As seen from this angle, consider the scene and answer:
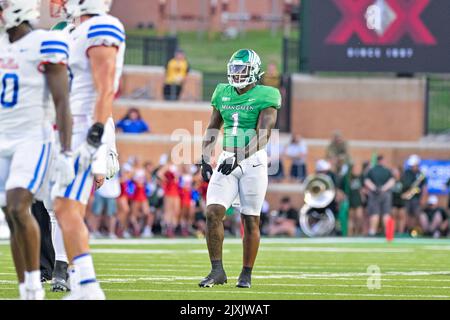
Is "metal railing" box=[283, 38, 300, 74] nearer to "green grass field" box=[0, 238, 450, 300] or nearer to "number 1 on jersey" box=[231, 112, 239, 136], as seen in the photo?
"green grass field" box=[0, 238, 450, 300]

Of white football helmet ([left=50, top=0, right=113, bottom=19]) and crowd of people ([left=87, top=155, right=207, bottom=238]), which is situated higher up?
white football helmet ([left=50, top=0, right=113, bottom=19])

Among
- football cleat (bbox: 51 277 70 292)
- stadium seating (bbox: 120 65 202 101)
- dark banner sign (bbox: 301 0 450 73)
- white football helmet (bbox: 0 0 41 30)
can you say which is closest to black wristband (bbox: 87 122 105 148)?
white football helmet (bbox: 0 0 41 30)

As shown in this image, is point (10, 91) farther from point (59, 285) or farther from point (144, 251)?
point (144, 251)

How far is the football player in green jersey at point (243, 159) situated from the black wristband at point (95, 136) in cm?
263

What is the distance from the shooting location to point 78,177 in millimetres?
8430

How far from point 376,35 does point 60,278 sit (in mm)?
16706

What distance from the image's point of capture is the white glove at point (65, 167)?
26.6 feet

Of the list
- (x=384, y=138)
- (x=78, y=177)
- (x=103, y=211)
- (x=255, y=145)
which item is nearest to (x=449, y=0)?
(x=384, y=138)

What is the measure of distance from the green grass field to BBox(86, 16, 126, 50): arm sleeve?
1815 mm

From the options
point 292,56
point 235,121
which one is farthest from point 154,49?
point 235,121

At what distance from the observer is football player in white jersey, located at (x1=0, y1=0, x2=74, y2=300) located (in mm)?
8008

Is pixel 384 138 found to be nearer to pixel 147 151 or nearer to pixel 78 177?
pixel 147 151

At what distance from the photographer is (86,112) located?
8.77 meters
